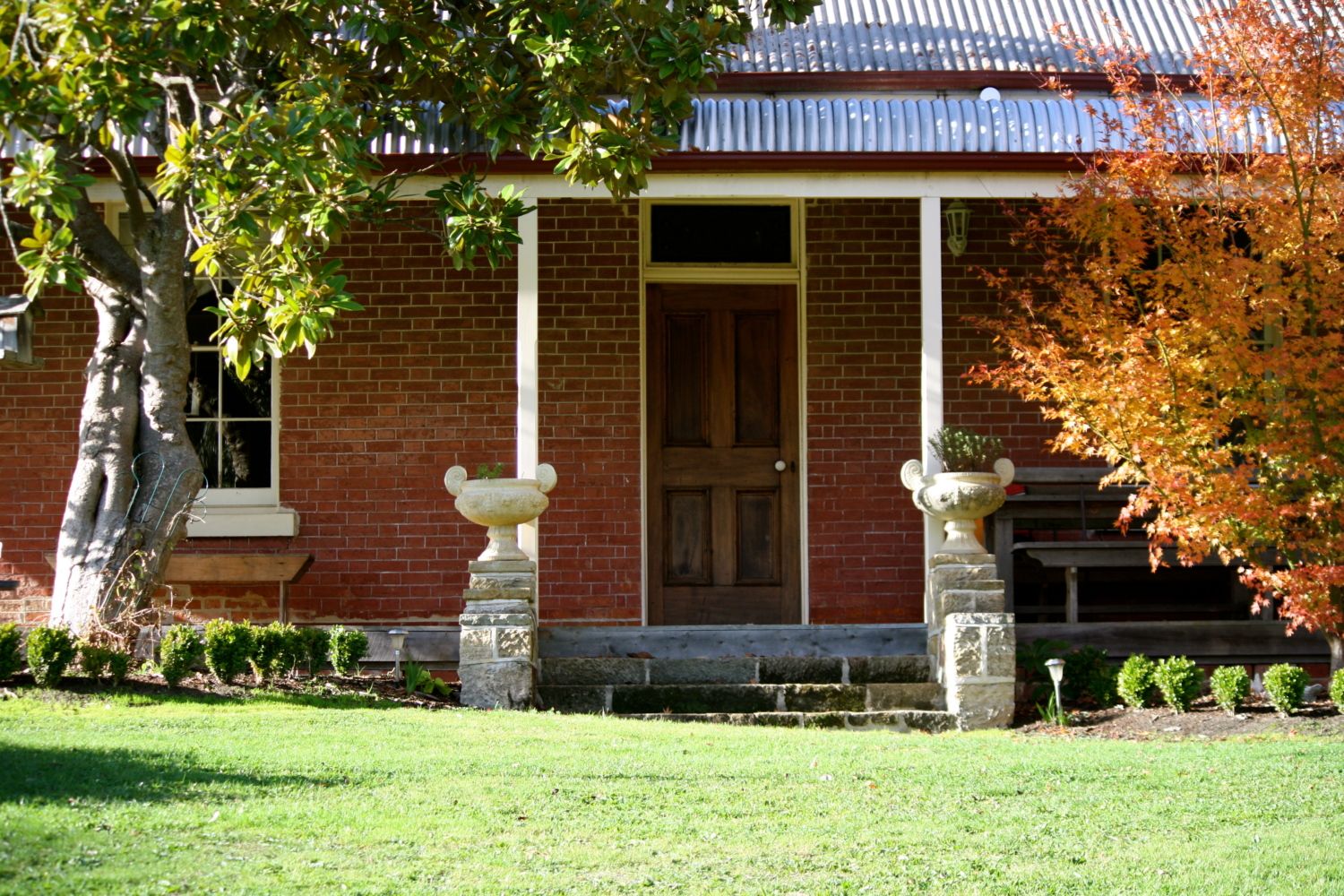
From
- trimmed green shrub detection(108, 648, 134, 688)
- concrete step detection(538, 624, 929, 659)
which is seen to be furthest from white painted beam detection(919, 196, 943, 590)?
trimmed green shrub detection(108, 648, 134, 688)

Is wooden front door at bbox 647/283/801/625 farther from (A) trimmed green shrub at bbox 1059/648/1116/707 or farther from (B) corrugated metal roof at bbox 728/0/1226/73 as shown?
(A) trimmed green shrub at bbox 1059/648/1116/707

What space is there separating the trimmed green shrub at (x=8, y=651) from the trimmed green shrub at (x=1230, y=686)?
20.1 feet

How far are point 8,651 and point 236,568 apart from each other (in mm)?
2232

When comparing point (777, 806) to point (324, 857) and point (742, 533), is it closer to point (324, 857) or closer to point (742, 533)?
point (324, 857)

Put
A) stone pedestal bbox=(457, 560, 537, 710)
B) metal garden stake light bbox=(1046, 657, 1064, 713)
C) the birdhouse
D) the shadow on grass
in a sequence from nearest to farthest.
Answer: the shadow on grass < metal garden stake light bbox=(1046, 657, 1064, 713) < stone pedestal bbox=(457, 560, 537, 710) < the birdhouse

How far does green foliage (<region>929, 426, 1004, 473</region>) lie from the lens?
30.0 feet

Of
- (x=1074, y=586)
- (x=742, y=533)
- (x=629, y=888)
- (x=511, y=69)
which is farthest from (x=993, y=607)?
(x=629, y=888)

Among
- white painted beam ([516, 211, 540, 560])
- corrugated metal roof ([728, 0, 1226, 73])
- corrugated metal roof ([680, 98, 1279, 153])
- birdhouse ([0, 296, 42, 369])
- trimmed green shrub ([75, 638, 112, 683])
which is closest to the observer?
trimmed green shrub ([75, 638, 112, 683])

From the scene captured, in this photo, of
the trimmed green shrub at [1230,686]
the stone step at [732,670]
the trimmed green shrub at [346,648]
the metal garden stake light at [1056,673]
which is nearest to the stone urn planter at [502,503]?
the stone step at [732,670]

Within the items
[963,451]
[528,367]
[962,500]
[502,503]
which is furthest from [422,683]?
[963,451]

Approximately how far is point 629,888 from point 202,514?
6.47m

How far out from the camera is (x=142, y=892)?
15.1 ft

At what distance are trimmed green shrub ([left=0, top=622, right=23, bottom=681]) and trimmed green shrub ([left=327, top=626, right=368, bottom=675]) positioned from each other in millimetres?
1592

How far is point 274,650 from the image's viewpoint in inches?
336
